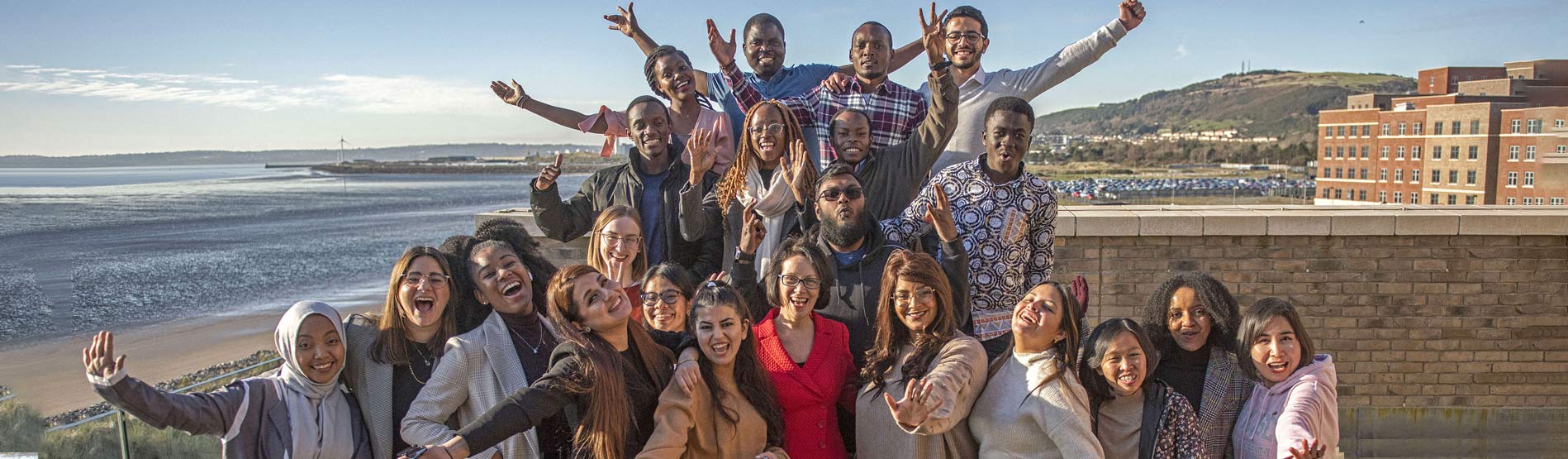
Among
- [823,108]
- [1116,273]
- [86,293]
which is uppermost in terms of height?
[823,108]

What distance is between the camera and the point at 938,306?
132 inches

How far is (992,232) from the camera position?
12.9 ft

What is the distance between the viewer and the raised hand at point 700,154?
14.4 ft

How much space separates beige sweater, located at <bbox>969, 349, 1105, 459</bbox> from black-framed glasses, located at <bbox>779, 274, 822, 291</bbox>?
2.28 ft

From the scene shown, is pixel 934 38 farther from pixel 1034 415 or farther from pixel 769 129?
pixel 1034 415

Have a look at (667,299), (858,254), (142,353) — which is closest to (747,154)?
(858,254)

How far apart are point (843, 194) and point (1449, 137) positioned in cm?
9840

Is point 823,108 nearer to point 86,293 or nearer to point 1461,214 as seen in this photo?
point 1461,214

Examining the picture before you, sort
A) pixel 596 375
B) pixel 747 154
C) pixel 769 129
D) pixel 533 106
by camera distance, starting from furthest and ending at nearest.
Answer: pixel 533 106 < pixel 747 154 < pixel 769 129 < pixel 596 375

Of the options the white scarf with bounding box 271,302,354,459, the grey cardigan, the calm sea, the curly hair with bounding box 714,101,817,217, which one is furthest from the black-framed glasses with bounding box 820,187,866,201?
the calm sea

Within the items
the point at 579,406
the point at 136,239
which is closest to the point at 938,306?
the point at 579,406

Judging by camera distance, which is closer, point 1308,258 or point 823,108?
point 823,108

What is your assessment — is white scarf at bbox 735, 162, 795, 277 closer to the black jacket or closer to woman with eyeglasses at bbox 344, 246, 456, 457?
the black jacket

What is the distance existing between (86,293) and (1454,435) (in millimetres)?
48925
